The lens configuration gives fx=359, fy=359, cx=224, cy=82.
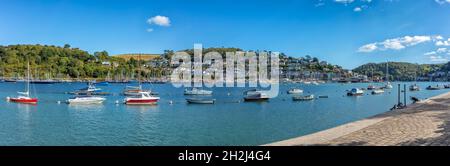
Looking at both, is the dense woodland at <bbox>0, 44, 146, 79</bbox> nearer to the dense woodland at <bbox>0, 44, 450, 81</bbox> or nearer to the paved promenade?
the dense woodland at <bbox>0, 44, 450, 81</bbox>

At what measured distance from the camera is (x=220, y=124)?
27.2 m

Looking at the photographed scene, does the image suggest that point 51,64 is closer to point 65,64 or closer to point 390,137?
point 65,64

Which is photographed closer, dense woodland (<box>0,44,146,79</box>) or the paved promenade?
the paved promenade

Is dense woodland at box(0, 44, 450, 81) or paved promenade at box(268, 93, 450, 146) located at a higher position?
dense woodland at box(0, 44, 450, 81)

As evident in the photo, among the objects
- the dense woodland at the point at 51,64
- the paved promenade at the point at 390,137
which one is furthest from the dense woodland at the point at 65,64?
the paved promenade at the point at 390,137

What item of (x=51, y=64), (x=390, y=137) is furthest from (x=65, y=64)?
(x=390, y=137)

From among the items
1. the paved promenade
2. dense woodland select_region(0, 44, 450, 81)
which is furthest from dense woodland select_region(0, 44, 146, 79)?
the paved promenade

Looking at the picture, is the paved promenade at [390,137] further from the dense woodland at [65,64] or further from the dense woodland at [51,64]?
the dense woodland at [51,64]

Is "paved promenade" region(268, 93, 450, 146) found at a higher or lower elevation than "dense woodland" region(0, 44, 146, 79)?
lower
